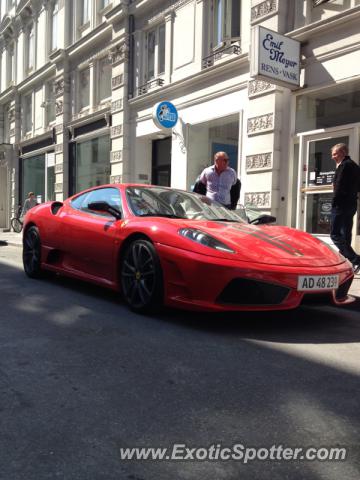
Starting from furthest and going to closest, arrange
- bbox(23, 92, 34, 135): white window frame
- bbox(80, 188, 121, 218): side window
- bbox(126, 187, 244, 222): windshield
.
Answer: bbox(23, 92, 34, 135): white window frame < bbox(80, 188, 121, 218): side window < bbox(126, 187, 244, 222): windshield

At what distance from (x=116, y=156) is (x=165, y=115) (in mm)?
3253

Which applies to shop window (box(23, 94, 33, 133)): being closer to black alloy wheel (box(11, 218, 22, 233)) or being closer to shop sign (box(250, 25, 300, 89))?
black alloy wheel (box(11, 218, 22, 233))

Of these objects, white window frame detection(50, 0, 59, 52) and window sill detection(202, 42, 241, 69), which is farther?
white window frame detection(50, 0, 59, 52)

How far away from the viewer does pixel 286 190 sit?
9.88 metres

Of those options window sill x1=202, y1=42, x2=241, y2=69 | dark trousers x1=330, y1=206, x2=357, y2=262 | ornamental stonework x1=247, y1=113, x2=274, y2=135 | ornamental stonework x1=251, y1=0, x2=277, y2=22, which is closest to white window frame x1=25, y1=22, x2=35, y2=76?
window sill x1=202, y1=42, x2=241, y2=69

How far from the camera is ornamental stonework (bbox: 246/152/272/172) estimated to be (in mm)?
9984

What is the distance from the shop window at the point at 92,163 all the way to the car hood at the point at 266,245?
1196 cm

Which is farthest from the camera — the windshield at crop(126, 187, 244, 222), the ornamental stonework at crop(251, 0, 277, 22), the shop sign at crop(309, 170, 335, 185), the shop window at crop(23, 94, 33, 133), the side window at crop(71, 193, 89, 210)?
the shop window at crop(23, 94, 33, 133)

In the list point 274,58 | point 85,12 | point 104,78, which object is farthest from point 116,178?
point 274,58

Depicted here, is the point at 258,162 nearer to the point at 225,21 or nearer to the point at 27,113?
the point at 225,21

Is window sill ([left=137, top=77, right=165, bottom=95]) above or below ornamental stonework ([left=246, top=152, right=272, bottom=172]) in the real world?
above

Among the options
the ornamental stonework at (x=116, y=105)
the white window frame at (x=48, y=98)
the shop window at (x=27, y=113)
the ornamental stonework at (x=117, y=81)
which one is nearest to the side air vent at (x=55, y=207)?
the ornamental stonework at (x=116, y=105)

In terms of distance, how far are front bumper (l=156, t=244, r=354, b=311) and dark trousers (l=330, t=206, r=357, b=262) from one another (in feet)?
9.83

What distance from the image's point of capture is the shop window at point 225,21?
36.9 ft
